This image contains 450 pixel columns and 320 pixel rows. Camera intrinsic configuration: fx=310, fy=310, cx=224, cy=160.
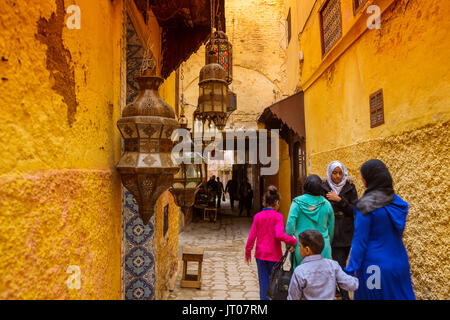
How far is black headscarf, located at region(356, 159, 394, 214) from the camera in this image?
2338 mm

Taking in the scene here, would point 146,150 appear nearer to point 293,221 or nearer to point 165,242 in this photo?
point 293,221

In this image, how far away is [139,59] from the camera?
145 inches

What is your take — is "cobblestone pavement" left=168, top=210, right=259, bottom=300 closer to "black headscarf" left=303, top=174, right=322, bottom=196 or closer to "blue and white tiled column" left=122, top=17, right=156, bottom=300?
"blue and white tiled column" left=122, top=17, right=156, bottom=300

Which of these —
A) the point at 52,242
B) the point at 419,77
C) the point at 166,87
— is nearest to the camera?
the point at 52,242

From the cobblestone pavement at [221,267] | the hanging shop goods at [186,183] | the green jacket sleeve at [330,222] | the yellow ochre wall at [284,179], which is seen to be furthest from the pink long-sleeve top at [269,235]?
the yellow ochre wall at [284,179]

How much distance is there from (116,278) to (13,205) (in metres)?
1.38

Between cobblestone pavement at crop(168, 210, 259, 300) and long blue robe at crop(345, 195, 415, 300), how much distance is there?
8.95 ft

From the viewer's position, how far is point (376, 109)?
398 cm

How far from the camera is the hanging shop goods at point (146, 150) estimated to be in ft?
6.36

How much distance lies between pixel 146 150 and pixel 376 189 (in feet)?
5.77

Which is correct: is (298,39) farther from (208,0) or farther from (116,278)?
(116,278)

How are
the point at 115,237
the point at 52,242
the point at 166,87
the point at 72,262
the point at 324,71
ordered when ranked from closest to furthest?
the point at 52,242
the point at 72,262
the point at 115,237
the point at 166,87
the point at 324,71

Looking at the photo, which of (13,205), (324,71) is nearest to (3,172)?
(13,205)

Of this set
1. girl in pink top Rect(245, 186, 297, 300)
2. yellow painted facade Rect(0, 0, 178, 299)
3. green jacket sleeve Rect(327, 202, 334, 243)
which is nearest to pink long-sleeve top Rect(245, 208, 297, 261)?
girl in pink top Rect(245, 186, 297, 300)
